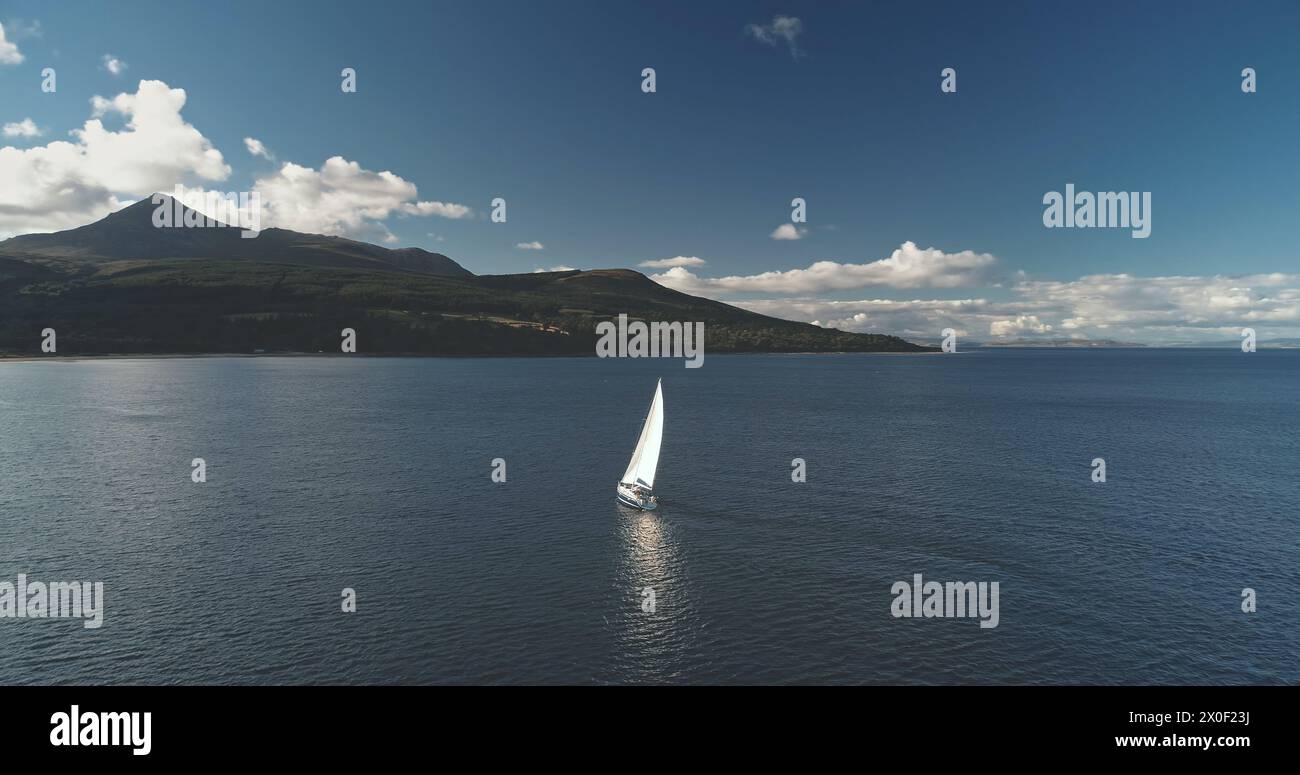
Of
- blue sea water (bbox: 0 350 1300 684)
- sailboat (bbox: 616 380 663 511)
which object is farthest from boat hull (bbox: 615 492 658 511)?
blue sea water (bbox: 0 350 1300 684)

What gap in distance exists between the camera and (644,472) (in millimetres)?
83312

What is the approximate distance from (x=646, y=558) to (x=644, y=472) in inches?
752

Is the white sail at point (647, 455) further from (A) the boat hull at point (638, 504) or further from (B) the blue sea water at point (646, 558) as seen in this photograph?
(B) the blue sea water at point (646, 558)

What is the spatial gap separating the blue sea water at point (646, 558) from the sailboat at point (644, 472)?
8.77ft

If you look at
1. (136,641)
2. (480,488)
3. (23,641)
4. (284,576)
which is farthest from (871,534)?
(23,641)

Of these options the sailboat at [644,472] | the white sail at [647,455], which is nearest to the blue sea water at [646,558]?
the sailboat at [644,472]

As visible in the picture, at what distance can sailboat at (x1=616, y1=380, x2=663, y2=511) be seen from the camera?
8194cm

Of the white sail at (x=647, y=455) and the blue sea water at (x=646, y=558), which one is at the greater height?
the white sail at (x=647, y=455)

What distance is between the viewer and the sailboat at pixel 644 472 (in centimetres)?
8194

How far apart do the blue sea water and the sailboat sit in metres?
2.67

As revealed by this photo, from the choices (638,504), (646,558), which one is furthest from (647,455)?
(646,558)

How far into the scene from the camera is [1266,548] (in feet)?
220

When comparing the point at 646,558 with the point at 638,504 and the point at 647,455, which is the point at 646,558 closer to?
the point at 638,504

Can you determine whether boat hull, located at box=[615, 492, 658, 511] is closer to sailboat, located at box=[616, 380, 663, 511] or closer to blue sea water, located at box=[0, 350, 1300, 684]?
sailboat, located at box=[616, 380, 663, 511]
